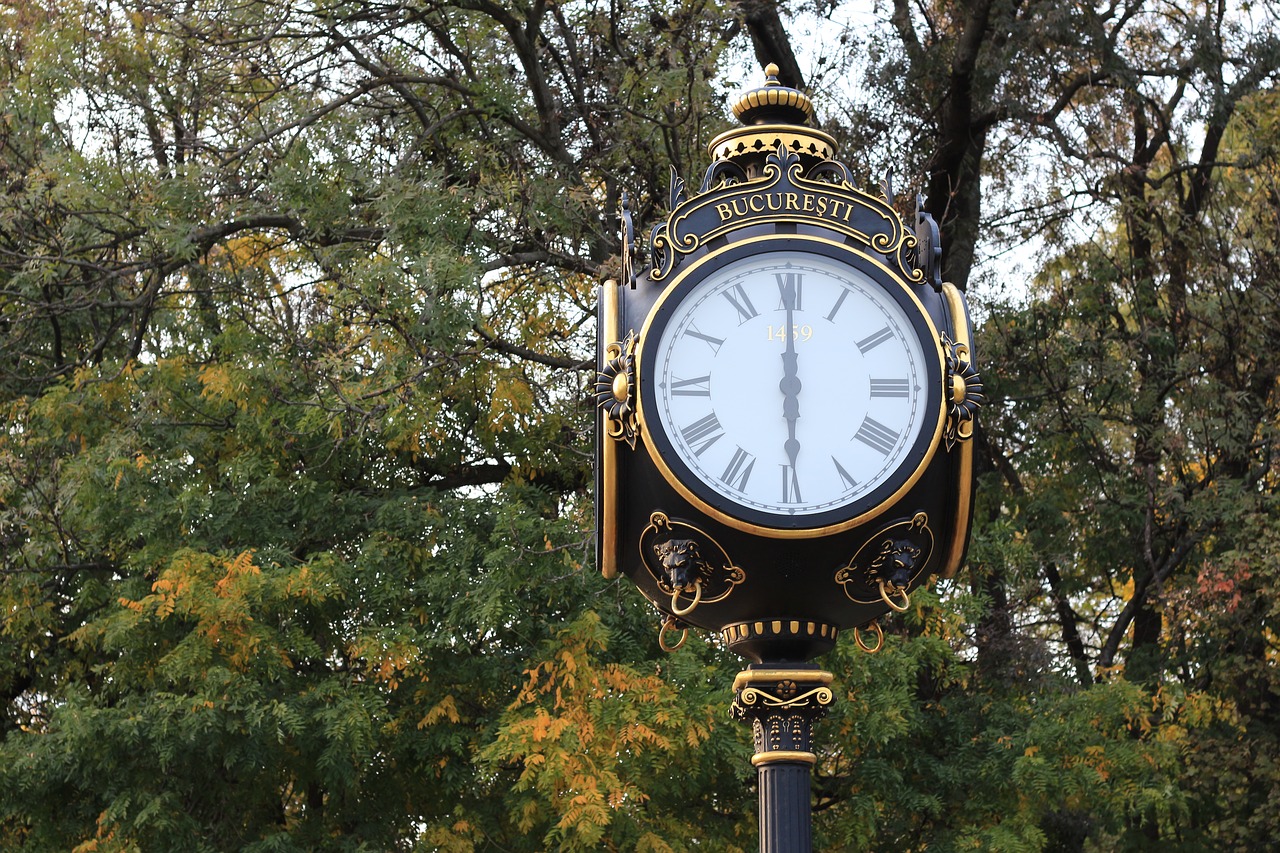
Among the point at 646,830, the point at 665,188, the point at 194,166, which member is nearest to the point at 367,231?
the point at 194,166

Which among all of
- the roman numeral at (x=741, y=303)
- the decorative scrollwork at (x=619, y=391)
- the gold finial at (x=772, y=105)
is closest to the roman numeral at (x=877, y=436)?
the roman numeral at (x=741, y=303)

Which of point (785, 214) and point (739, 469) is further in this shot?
point (785, 214)

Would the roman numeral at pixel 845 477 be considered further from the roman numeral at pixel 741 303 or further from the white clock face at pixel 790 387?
the roman numeral at pixel 741 303

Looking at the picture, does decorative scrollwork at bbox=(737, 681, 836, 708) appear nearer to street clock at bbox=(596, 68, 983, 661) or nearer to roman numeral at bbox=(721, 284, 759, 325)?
street clock at bbox=(596, 68, 983, 661)

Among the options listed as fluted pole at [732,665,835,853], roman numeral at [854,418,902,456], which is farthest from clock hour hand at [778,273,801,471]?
fluted pole at [732,665,835,853]

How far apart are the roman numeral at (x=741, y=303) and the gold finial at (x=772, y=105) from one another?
51 centimetres

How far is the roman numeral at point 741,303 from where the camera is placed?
3910mm

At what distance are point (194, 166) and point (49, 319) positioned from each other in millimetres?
2198

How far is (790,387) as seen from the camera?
3.85 m

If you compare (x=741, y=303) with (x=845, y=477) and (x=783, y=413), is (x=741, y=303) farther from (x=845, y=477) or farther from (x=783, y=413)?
(x=845, y=477)

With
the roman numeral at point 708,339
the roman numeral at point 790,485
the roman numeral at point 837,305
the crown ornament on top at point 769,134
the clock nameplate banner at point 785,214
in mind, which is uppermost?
the crown ornament on top at point 769,134

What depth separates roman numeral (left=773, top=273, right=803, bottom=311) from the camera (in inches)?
154

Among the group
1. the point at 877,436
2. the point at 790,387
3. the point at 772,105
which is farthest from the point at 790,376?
the point at 772,105

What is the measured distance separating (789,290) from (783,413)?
0.29 metres
